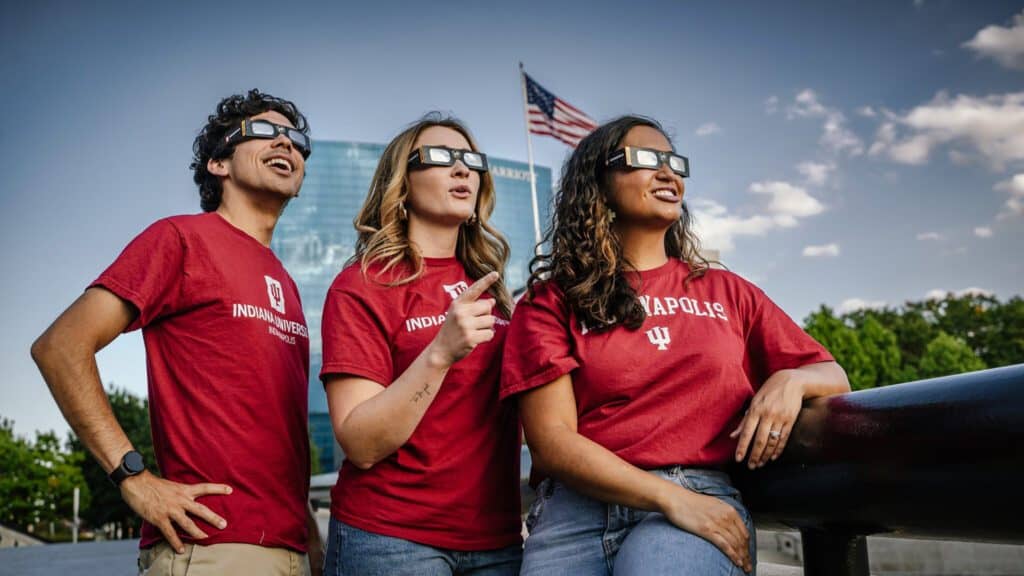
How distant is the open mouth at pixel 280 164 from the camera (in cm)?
361

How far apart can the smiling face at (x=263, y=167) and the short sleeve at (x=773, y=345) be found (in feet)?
7.18

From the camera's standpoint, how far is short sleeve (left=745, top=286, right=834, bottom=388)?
8.09 feet

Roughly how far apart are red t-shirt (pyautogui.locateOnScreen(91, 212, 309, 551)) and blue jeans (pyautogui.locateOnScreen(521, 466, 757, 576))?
41.4 inches

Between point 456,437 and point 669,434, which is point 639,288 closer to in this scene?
point 669,434

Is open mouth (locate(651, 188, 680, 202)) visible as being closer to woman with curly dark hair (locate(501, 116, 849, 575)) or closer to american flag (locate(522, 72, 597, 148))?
woman with curly dark hair (locate(501, 116, 849, 575))

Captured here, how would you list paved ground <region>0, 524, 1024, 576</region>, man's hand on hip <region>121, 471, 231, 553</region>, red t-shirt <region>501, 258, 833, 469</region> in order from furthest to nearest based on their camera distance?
paved ground <region>0, 524, 1024, 576</region>, man's hand on hip <region>121, 471, 231, 553</region>, red t-shirt <region>501, 258, 833, 469</region>

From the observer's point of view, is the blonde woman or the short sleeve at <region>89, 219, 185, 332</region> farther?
the short sleeve at <region>89, 219, 185, 332</region>

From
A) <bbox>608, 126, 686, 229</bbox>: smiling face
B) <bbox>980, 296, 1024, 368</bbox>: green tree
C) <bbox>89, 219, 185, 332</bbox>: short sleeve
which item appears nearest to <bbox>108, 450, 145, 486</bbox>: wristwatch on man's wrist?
<bbox>89, 219, 185, 332</bbox>: short sleeve

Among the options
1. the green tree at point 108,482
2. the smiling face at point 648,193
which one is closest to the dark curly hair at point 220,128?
the smiling face at point 648,193

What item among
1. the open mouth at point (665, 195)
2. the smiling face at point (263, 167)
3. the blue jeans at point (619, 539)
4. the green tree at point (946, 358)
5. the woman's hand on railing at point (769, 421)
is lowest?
the green tree at point (946, 358)

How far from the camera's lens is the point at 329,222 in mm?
92375

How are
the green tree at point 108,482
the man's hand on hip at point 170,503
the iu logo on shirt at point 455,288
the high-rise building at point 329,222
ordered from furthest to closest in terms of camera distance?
the high-rise building at point 329,222 → the green tree at point 108,482 → the iu logo on shirt at point 455,288 → the man's hand on hip at point 170,503

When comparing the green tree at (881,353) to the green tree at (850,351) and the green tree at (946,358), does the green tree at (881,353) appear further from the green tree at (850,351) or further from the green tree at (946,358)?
the green tree at (946,358)

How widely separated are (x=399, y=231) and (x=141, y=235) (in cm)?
99
